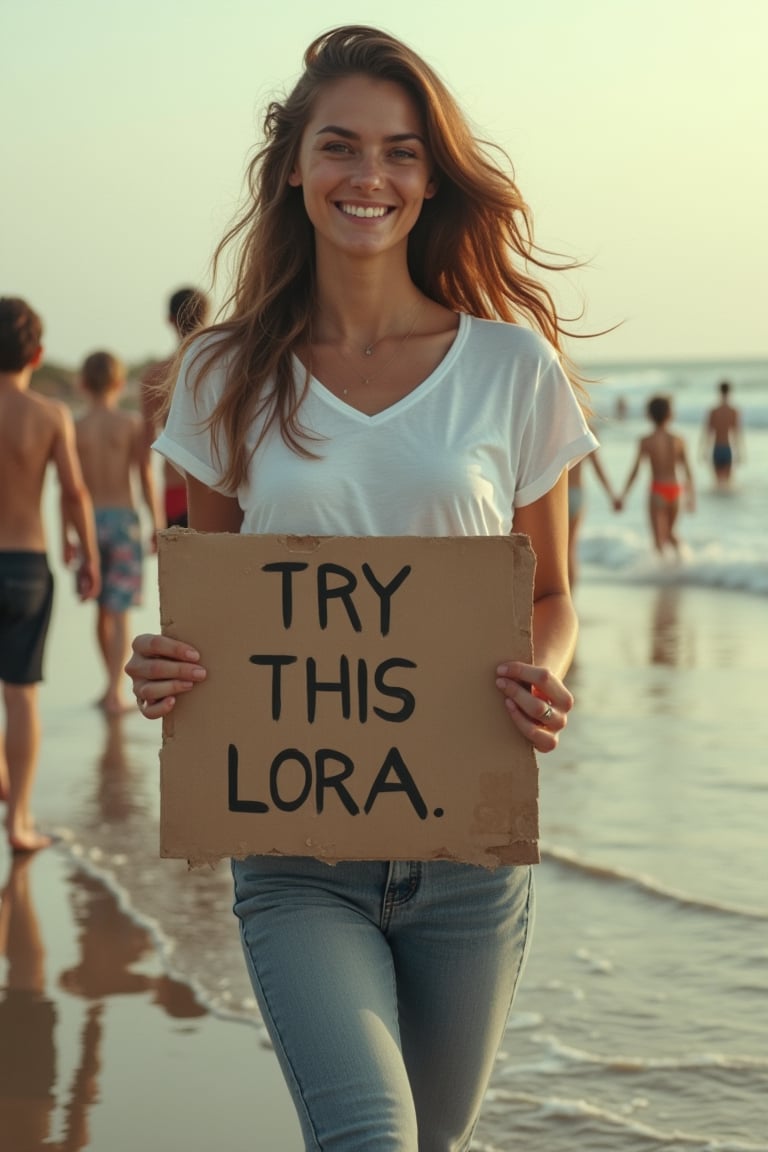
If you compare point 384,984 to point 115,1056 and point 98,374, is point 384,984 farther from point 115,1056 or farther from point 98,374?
point 98,374

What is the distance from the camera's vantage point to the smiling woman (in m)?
2.52

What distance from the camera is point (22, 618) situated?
6.75 m

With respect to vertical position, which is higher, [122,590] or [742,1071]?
[122,590]

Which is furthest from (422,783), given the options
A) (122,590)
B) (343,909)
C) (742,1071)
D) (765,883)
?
(122,590)

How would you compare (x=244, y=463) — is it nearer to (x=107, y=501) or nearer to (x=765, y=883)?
(x=765, y=883)

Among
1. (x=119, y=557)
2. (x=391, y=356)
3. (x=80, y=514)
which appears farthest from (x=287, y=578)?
(x=119, y=557)

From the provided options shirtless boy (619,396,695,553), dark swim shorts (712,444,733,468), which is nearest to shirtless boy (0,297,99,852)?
shirtless boy (619,396,695,553)

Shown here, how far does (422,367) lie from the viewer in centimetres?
277

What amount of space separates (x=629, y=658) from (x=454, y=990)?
8.83m

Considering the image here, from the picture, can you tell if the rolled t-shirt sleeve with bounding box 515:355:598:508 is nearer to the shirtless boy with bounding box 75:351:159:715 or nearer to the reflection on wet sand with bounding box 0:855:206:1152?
the reflection on wet sand with bounding box 0:855:206:1152

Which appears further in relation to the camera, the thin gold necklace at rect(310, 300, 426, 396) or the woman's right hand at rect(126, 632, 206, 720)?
the thin gold necklace at rect(310, 300, 426, 396)

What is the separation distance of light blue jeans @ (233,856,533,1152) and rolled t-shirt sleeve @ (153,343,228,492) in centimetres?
64

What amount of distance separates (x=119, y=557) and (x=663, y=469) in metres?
8.57

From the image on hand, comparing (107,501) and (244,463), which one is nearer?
(244,463)
